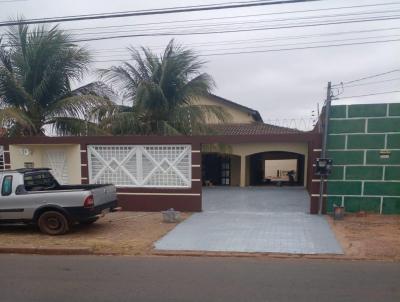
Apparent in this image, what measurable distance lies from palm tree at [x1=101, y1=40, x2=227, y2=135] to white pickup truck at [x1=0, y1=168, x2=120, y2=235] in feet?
18.8

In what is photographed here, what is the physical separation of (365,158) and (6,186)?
31.3 ft

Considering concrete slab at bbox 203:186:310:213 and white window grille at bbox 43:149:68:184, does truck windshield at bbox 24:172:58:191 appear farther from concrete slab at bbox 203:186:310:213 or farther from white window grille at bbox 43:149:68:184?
concrete slab at bbox 203:186:310:213

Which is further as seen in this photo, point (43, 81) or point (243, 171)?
point (243, 171)

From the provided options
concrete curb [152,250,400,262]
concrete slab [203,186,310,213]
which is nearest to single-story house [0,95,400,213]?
concrete slab [203,186,310,213]

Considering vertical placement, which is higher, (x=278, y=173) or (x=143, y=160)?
(x=143, y=160)

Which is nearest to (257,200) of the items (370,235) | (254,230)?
(254,230)

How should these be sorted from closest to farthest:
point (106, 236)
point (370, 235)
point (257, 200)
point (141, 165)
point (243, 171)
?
point (370, 235) → point (106, 236) → point (141, 165) → point (257, 200) → point (243, 171)

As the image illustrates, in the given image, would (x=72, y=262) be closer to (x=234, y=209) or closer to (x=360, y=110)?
(x=234, y=209)

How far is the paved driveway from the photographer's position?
760 cm

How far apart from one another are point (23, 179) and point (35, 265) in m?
3.07

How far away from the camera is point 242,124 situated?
24.2 m

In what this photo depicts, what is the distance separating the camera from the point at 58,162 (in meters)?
12.9

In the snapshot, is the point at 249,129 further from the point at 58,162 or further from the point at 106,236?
the point at 106,236

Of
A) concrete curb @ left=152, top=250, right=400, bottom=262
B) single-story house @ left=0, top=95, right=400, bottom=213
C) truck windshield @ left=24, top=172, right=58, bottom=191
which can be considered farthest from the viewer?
single-story house @ left=0, top=95, right=400, bottom=213
